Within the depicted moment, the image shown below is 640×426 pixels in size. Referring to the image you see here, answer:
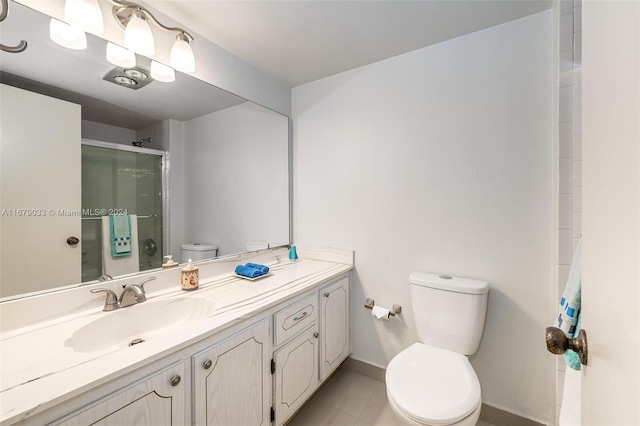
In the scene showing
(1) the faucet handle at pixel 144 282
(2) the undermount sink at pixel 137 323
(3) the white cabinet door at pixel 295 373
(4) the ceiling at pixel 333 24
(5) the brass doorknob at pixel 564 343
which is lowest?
(3) the white cabinet door at pixel 295 373

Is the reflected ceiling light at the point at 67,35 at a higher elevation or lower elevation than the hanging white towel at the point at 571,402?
higher

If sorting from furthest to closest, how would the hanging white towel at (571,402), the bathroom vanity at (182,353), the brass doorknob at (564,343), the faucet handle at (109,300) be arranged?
the faucet handle at (109,300)
the hanging white towel at (571,402)
the bathroom vanity at (182,353)
the brass doorknob at (564,343)

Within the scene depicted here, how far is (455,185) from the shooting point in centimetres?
155

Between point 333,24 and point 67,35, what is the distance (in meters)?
1.21

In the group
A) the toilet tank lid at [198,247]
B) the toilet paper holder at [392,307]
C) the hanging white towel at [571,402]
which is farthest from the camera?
the toilet paper holder at [392,307]

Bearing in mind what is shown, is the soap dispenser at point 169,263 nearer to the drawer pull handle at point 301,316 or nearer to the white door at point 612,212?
the drawer pull handle at point 301,316

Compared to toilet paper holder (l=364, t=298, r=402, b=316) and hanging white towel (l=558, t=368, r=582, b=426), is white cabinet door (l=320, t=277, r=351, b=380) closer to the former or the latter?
toilet paper holder (l=364, t=298, r=402, b=316)

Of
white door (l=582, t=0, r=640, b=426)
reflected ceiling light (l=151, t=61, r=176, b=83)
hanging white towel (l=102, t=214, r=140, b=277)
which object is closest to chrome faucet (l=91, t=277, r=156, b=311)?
hanging white towel (l=102, t=214, r=140, b=277)

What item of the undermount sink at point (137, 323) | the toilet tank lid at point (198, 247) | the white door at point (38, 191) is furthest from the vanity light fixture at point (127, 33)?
the undermount sink at point (137, 323)

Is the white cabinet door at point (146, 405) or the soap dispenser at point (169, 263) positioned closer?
the white cabinet door at point (146, 405)

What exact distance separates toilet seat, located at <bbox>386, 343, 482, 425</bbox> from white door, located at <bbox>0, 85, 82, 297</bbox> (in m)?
1.44

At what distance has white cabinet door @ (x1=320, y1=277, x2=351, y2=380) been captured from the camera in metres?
1.58

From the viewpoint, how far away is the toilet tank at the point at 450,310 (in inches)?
53.9

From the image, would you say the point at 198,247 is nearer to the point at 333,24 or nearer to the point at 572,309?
the point at 333,24
